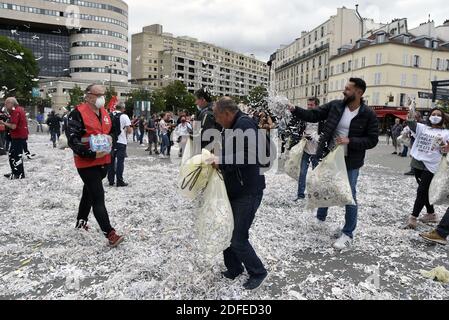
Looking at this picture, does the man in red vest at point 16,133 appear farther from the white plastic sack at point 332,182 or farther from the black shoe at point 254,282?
the black shoe at point 254,282

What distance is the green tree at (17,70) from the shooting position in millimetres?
52938

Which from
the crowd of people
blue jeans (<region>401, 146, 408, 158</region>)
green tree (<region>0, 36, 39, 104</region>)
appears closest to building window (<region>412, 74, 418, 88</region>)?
blue jeans (<region>401, 146, 408, 158</region>)

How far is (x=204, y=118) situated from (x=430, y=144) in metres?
3.49

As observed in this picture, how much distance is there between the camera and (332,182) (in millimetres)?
4398

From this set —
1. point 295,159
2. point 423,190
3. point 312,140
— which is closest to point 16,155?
point 295,159

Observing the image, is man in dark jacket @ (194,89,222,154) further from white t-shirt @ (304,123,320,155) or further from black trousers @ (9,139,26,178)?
black trousers @ (9,139,26,178)

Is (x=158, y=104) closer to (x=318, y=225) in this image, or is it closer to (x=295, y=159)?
(x=295, y=159)

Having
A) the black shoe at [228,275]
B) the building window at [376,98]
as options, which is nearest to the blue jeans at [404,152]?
the black shoe at [228,275]

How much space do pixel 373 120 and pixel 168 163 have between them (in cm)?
900

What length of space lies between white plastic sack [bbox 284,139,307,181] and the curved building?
9323cm

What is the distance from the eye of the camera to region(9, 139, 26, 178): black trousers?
841 cm
